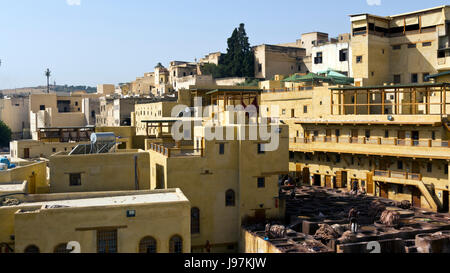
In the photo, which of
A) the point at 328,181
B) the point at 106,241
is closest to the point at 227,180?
the point at 106,241

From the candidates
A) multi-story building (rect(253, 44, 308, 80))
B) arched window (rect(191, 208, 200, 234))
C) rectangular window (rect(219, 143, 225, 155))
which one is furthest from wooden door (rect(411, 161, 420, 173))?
multi-story building (rect(253, 44, 308, 80))

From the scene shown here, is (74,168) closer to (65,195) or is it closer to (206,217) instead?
(65,195)

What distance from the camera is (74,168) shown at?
2556cm

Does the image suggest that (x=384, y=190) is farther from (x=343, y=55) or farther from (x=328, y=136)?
(x=343, y=55)

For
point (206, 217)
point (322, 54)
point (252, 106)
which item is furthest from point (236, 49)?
point (206, 217)

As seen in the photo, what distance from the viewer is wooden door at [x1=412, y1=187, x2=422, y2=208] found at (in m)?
36.5

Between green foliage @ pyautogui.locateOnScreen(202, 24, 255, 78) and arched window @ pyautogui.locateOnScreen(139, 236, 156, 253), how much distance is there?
227 feet

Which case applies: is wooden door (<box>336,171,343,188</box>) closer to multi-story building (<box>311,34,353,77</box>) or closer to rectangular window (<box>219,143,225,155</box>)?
rectangular window (<box>219,143,225,155</box>)

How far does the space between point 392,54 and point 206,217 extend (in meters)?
38.9

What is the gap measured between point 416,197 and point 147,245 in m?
26.3

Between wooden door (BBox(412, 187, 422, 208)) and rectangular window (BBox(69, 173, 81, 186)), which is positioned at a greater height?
rectangular window (BBox(69, 173, 81, 186))

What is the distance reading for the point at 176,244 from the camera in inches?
778
